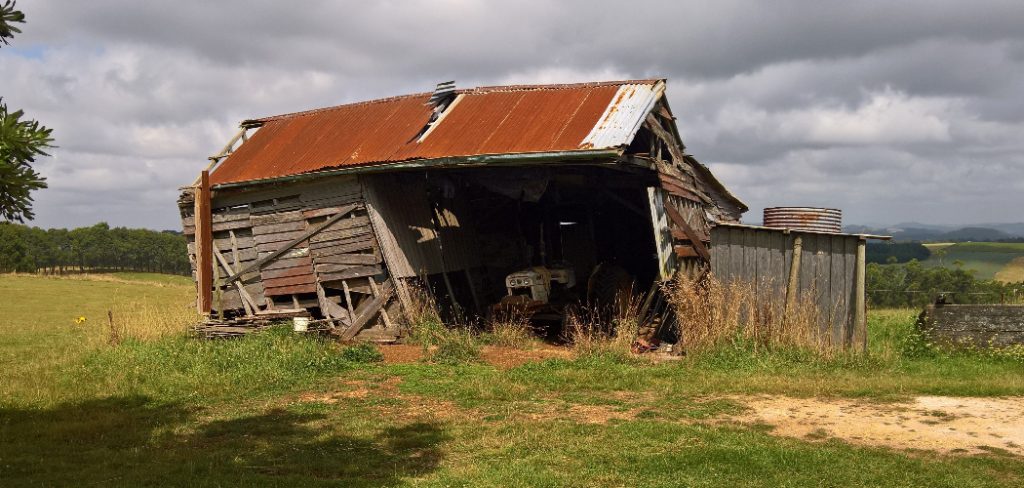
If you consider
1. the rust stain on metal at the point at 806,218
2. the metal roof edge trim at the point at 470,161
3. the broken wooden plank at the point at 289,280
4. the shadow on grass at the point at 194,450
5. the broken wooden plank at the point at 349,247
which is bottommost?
the shadow on grass at the point at 194,450

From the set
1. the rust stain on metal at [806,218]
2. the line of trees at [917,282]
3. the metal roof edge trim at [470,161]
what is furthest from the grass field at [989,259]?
the metal roof edge trim at [470,161]

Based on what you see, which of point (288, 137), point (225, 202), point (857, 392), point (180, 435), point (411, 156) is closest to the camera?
point (180, 435)

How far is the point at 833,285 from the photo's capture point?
11.5 m

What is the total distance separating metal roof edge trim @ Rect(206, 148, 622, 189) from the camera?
11938mm

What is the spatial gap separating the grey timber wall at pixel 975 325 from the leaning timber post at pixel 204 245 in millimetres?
13160

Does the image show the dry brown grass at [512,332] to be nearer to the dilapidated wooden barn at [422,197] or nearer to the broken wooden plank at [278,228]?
the dilapidated wooden barn at [422,197]

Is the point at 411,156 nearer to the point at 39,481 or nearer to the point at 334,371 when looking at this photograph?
the point at 334,371

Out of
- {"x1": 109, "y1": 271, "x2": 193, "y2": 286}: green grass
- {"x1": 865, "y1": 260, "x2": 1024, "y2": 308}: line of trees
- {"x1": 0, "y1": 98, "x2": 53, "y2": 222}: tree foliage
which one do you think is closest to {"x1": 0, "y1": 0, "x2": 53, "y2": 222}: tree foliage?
{"x1": 0, "y1": 98, "x2": 53, "y2": 222}: tree foliage

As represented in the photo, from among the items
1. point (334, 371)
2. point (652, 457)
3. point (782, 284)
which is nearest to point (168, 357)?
point (334, 371)

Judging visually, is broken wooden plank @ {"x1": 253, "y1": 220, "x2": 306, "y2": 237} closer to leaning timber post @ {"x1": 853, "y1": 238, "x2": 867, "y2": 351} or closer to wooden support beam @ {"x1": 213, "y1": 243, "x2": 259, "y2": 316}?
wooden support beam @ {"x1": 213, "y1": 243, "x2": 259, "y2": 316}

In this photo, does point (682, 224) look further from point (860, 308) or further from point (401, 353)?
point (401, 353)

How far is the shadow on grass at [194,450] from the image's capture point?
20.4ft

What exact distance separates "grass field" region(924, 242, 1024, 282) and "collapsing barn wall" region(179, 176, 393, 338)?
5428 centimetres

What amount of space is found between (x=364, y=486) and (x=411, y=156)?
882 cm
